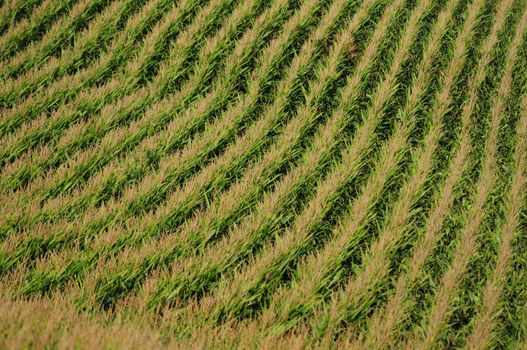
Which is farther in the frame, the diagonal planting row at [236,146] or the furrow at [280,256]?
the diagonal planting row at [236,146]

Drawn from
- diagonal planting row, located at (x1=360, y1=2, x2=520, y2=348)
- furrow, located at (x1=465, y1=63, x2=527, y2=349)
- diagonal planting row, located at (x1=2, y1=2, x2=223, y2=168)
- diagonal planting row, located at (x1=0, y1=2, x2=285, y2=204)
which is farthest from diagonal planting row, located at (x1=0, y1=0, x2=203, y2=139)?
furrow, located at (x1=465, y1=63, x2=527, y2=349)

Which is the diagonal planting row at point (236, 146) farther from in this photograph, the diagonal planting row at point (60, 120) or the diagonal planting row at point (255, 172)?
the diagonal planting row at point (60, 120)

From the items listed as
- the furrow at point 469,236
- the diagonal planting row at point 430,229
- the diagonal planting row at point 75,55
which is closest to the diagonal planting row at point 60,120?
the diagonal planting row at point 75,55

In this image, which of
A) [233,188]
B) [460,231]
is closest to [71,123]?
[233,188]

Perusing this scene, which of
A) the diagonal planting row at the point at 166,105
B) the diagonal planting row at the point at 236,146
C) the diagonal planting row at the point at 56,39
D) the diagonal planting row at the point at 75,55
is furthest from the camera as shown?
the diagonal planting row at the point at 56,39

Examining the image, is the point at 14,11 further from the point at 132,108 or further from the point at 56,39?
the point at 132,108

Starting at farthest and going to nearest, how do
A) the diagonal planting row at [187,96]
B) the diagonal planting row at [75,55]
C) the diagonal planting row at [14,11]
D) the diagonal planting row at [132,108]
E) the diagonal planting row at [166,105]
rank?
1. the diagonal planting row at [14,11]
2. the diagonal planting row at [75,55]
3. the diagonal planting row at [187,96]
4. the diagonal planting row at [166,105]
5. the diagonal planting row at [132,108]

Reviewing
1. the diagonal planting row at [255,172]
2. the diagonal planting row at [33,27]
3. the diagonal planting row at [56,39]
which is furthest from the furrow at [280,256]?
the diagonal planting row at [33,27]

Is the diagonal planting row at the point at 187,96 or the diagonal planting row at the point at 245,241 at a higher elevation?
the diagonal planting row at the point at 187,96

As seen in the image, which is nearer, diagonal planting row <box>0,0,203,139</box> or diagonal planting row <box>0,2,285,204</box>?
diagonal planting row <box>0,2,285,204</box>

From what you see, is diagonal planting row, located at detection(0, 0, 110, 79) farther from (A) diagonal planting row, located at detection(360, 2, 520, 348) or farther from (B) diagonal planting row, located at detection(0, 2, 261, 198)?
(A) diagonal planting row, located at detection(360, 2, 520, 348)
